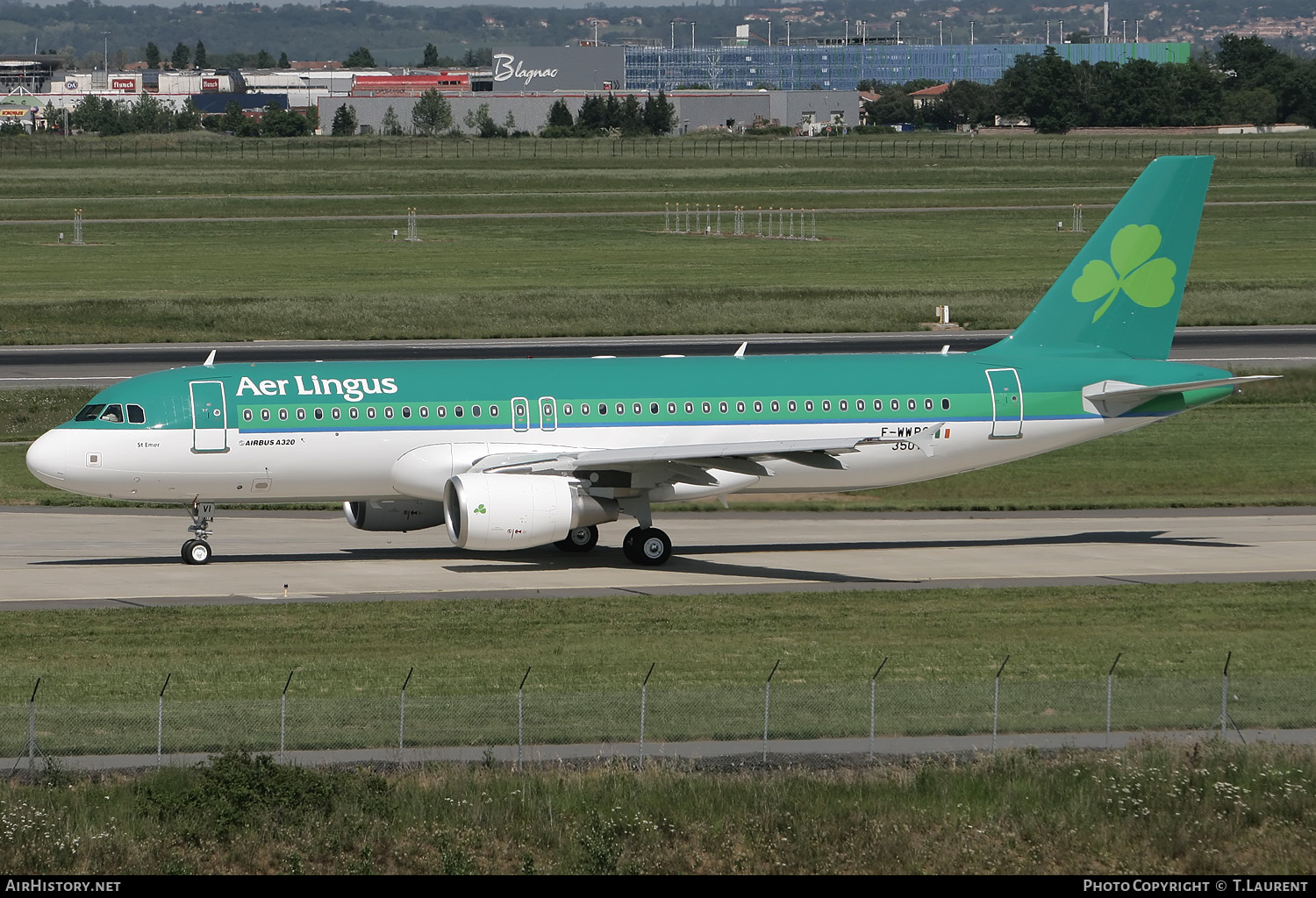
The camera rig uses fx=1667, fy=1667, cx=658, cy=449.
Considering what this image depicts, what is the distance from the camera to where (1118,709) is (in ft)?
85.9

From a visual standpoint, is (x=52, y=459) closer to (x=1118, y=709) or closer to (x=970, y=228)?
(x=1118, y=709)

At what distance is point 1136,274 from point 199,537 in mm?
25478

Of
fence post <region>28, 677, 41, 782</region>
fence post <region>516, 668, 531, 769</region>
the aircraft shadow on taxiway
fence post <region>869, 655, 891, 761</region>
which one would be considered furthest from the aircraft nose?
fence post <region>869, 655, 891, 761</region>

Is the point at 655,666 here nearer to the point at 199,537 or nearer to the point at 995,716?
the point at 995,716

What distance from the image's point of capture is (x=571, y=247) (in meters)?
120

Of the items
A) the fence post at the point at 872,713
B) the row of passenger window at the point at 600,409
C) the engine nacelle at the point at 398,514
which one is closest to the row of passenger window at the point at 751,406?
the row of passenger window at the point at 600,409

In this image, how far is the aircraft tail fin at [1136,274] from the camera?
4478cm

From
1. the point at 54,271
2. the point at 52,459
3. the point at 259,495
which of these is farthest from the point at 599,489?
the point at 54,271

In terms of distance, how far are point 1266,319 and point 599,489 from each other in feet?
193

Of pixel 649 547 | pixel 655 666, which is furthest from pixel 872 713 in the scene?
pixel 649 547

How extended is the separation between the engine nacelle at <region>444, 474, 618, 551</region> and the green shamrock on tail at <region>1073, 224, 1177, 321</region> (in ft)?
52.4

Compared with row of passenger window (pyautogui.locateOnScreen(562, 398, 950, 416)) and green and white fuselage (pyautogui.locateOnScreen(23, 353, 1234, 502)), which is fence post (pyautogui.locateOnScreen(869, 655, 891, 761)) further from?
row of passenger window (pyautogui.locateOnScreen(562, 398, 950, 416))

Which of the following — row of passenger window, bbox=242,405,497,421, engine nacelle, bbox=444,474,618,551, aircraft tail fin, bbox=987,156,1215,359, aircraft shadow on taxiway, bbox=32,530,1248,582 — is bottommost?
aircraft shadow on taxiway, bbox=32,530,1248,582

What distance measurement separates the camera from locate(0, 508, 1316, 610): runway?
127ft
